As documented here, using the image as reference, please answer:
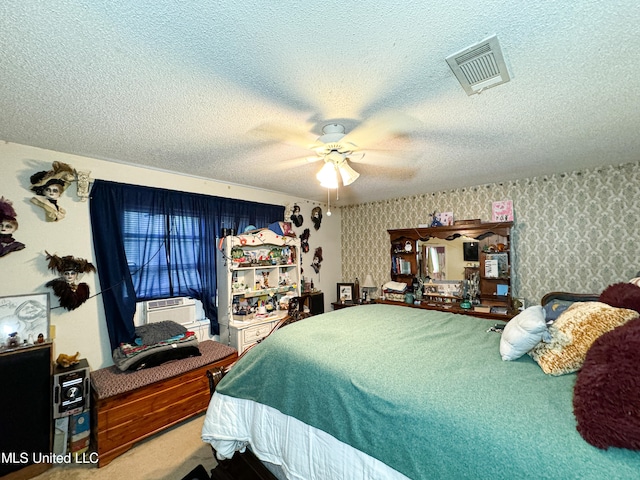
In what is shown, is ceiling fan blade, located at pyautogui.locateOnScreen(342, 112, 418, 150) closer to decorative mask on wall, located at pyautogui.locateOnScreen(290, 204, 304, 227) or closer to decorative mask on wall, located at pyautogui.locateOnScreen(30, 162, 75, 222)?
decorative mask on wall, located at pyautogui.locateOnScreen(290, 204, 304, 227)

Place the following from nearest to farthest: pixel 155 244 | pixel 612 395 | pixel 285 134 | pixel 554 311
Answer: pixel 612 395
pixel 554 311
pixel 285 134
pixel 155 244

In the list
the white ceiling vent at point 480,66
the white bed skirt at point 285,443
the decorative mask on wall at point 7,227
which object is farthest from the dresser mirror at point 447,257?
the decorative mask on wall at point 7,227

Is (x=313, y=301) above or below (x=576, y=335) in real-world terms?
below

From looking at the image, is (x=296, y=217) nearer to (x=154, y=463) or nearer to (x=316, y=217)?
(x=316, y=217)

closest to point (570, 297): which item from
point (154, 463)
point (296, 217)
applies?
point (296, 217)

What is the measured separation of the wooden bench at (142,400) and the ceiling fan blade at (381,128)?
241 centimetres

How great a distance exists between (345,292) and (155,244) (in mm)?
3003

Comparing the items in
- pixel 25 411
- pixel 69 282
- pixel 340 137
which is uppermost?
pixel 340 137

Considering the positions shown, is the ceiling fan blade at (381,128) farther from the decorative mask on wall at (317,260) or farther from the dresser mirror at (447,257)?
the decorative mask on wall at (317,260)

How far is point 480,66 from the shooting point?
4.38 ft

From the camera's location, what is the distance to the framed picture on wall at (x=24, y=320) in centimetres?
202

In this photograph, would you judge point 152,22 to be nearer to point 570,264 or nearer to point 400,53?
point 400,53

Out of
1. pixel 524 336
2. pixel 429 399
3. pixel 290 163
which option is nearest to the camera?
pixel 429 399

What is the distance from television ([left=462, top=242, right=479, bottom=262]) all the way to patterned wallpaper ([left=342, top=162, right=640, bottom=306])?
39cm
